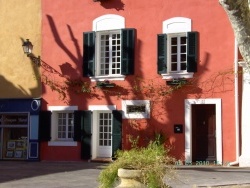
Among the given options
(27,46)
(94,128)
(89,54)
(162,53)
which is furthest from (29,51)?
(162,53)

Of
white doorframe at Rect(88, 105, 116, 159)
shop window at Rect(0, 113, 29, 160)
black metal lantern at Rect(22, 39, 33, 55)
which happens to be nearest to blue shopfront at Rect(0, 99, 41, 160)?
shop window at Rect(0, 113, 29, 160)

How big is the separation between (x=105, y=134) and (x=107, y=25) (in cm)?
413

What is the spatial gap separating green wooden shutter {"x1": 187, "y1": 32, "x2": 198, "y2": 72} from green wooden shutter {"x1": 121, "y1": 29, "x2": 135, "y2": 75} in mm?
2120

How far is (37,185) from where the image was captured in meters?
13.2

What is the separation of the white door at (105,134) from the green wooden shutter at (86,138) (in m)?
0.47

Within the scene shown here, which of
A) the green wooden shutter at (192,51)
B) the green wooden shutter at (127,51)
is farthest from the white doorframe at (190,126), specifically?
the green wooden shutter at (127,51)

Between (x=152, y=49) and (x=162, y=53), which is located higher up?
(x=152, y=49)

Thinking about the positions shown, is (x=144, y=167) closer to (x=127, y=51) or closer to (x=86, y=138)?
(x=127, y=51)

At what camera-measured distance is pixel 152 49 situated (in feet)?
65.2

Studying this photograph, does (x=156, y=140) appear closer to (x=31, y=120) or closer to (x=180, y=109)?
(x=180, y=109)

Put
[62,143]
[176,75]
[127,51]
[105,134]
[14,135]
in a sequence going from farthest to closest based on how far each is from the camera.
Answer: [14,135], [62,143], [105,134], [127,51], [176,75]

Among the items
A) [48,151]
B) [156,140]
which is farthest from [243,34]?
[48,151]

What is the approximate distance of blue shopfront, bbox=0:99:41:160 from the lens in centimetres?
2148

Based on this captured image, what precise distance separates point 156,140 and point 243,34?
9.49m
